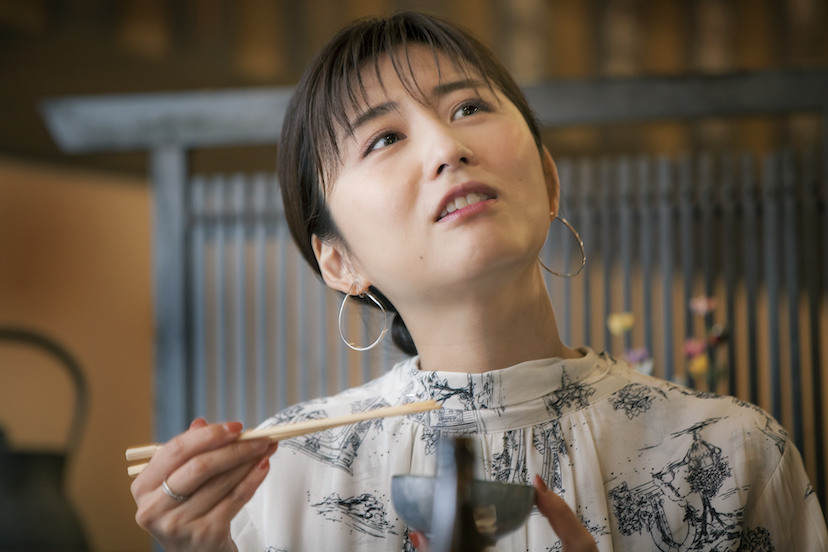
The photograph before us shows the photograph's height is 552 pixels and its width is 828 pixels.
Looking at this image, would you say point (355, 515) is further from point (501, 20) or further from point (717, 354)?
point (501, 20)

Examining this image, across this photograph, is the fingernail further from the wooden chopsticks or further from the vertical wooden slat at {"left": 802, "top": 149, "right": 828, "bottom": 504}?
the vertical wooden slat at {"left": 802, "top": 149, "right": 828, "bottom": 504}

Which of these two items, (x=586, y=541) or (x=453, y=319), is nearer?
(x=586, y=541)

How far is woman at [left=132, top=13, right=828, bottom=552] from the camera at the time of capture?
807 mm

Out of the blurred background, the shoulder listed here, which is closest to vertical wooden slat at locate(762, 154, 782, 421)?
the blurred background

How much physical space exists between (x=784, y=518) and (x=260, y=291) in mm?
1705

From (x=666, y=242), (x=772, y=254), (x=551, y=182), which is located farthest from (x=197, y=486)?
(x=772, y=254)

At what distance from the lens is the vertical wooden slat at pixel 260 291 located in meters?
2.20

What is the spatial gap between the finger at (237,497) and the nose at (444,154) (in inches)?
14.6

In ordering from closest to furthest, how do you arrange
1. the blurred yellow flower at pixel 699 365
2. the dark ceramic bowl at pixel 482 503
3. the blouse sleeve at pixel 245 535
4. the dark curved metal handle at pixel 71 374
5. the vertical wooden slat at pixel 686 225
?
the dark ceramic bowl at pixel 482 503 → the blouse sleeve at pixel 245 535 → the blurred yellow flower at pixel 699 365 → the vertical wooden slat at pixel 686 225 → the dark curved metal handle at pixel 71 374

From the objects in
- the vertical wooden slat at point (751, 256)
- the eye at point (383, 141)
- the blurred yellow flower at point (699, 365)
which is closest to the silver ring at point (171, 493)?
the eye at point (383, 141)

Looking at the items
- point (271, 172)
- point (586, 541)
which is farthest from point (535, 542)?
point (271, 172)

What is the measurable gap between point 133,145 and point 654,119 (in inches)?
61.8

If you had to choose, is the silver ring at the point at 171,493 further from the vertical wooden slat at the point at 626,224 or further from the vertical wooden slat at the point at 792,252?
the vertical wooden slat at the point at 792,252

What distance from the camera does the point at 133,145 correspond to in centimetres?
218
